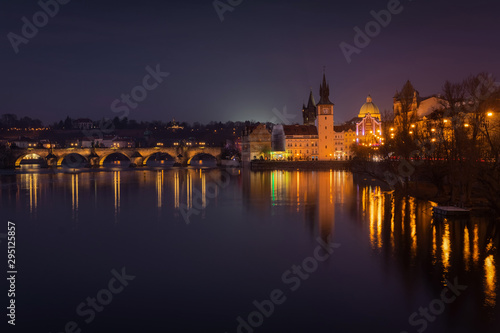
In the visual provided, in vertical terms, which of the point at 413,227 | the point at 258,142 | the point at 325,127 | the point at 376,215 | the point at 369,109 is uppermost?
the point at 369,109

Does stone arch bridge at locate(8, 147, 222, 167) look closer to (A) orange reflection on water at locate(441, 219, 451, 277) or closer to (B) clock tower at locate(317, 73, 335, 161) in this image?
(B) clock tower at locate(317, 73, 335, 161)

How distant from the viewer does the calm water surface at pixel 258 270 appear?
47.5 ft

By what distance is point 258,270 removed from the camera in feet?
64.3

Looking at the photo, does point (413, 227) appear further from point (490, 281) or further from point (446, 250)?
point (490, 281)

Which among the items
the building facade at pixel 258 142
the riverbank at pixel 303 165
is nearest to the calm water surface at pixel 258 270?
the riverbank at pixel 303 165

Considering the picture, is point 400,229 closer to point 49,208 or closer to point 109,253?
point 109,253

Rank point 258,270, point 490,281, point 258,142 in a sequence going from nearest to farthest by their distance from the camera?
point 490,281, point 258,270, point 258,142

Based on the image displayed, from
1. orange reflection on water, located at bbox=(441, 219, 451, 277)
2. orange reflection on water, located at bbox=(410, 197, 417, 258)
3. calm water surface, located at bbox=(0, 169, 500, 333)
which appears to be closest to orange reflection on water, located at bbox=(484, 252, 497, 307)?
calm water surface, located at bbox=(0, 169, 500, 333)

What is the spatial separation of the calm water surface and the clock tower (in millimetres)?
81114

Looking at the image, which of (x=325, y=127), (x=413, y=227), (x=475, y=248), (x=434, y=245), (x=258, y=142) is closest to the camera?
(x=475, y=248)

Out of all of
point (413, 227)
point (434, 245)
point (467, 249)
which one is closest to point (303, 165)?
point (413, 227)

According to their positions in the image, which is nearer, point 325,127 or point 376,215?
point 376,215

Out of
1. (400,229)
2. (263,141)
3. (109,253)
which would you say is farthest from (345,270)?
(263,141)

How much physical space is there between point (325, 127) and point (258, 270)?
99.5m
